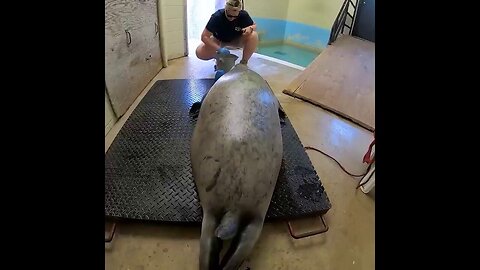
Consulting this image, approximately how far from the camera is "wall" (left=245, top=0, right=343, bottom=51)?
4910 mm

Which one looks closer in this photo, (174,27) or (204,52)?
(204,52)

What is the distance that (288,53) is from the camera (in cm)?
525

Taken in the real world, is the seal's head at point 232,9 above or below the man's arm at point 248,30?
above

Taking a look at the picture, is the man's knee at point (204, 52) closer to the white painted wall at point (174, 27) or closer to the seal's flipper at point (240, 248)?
the white painted wall at point (174, 27)

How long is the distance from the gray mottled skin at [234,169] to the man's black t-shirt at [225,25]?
1.38 meters

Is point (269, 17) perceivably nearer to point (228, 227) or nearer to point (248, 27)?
point (248, 27)

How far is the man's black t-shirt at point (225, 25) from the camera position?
2.51m

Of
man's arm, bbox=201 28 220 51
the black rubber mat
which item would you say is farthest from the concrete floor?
man's arm, bbox=201 28 220 51

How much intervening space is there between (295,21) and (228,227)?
5092 millimetres

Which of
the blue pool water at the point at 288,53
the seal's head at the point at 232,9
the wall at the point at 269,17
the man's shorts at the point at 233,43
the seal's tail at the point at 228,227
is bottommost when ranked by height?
the blue pool water at the point at 288,53

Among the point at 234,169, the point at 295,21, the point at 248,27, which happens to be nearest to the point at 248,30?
the point at 248,27

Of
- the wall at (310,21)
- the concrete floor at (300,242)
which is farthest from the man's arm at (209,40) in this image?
the wall at (310,21)
